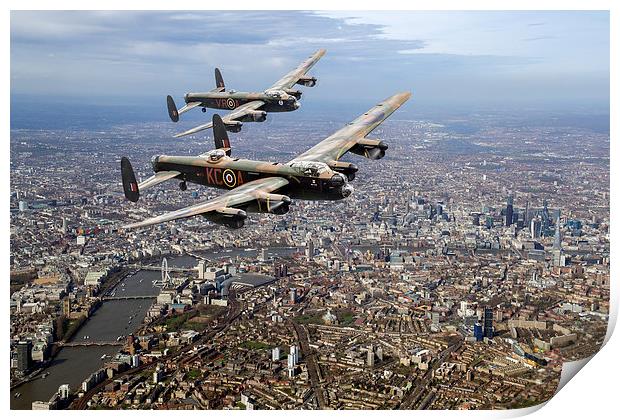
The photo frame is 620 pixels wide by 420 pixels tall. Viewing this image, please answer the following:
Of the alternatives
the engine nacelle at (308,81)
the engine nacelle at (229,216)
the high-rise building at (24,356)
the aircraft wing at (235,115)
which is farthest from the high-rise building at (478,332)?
the high-rise building at (24,356)

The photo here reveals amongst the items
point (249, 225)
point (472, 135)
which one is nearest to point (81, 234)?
point (249, 225)

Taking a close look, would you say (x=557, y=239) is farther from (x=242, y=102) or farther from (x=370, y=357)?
(x=242, y=102)

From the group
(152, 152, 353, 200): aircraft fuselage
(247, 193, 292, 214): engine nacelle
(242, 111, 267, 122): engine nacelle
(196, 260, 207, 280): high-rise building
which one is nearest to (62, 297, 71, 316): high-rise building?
(196, 260, 207, 280): high-rise building

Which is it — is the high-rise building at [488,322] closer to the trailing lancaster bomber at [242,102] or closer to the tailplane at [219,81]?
the trailing lancaster bomber at [242,102]

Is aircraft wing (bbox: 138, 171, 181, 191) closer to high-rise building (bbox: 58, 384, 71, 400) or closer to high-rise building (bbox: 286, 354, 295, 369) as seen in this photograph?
high-rise building (bbox: 58, 384, 71, 400)

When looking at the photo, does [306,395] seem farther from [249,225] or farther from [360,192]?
[360,192]

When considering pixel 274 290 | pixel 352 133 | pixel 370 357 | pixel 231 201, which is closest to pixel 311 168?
pixel 231 201
